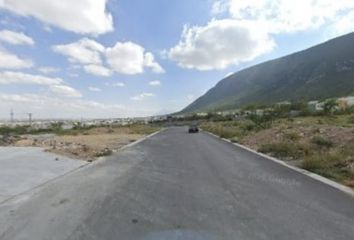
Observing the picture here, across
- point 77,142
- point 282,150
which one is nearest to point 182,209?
point 282,150

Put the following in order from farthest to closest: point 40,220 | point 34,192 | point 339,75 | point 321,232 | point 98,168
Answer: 1. point 339,75
2. point 98,168
3. point 34,192
4. point 40,220
5. point 321,232

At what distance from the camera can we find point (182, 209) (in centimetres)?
892

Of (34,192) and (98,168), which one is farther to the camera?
(98,168)

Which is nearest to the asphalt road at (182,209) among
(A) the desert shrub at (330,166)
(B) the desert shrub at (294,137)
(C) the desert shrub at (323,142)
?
(A) the desert shrub at (330,166)

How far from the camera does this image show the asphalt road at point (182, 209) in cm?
710

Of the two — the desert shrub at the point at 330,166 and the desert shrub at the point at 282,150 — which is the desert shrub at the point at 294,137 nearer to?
the desert shrub at the point at 282,150

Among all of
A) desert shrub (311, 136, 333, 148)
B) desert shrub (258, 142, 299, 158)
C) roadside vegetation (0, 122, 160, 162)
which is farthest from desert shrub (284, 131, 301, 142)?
roadside vegetation (0, 122, 160, 162)

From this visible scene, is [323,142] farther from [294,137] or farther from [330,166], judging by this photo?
[330,166]

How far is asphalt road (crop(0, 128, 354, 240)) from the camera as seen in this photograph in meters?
7.10

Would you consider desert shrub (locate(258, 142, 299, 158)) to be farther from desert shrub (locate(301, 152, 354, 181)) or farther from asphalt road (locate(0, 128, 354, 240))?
asphalt road (locate(0, 128, 354, 240))

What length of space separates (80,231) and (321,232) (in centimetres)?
386

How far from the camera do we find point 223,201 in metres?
9.73

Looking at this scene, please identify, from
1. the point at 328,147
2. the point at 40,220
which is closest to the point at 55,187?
the point at 40,220

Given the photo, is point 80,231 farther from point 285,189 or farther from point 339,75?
point 339,75
